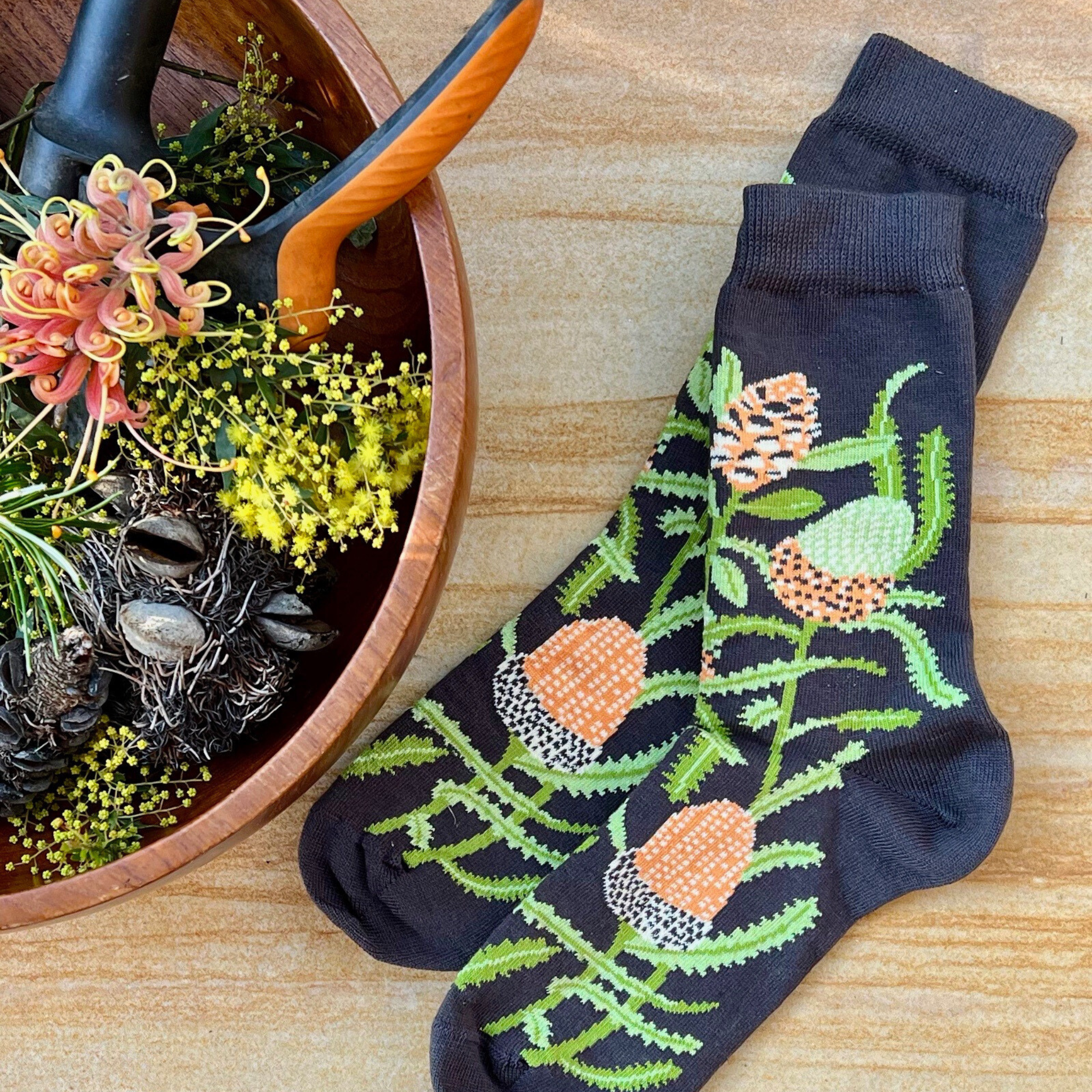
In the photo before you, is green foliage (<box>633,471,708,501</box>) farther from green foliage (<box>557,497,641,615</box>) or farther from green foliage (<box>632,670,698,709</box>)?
green foliage (<box>632,670,698,709</box>)

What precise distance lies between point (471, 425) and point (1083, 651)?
1.66 feet

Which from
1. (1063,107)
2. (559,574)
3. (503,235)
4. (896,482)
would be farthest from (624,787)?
(1063,107)

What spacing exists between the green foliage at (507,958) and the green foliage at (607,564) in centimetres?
23

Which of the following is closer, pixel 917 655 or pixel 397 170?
pixel 397 170

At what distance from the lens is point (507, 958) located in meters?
0.72

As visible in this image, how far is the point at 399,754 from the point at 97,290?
0.41 m

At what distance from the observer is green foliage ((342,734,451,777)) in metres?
0.74

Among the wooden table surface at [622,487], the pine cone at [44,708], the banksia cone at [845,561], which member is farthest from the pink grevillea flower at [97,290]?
the banksia cone at [845,561]

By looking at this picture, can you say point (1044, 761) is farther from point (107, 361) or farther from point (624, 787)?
point (107, 361)

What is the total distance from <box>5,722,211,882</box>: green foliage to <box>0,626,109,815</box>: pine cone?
2cm

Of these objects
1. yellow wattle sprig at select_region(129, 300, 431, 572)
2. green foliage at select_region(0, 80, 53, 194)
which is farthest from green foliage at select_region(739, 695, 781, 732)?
green foliage at select_region(0, 80, 53, 194)

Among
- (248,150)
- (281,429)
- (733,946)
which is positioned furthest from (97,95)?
(733,946)

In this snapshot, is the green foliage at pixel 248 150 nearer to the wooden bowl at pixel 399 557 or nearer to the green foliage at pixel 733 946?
the wooden bowl at pixel 399 557

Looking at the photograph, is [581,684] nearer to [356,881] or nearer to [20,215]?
[356,881]
